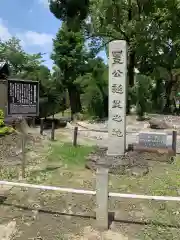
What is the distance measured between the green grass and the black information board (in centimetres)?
149

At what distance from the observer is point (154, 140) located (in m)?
10.5

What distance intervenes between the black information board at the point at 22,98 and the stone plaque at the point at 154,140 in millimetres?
3641

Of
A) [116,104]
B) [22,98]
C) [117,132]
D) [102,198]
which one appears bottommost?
[102,198]

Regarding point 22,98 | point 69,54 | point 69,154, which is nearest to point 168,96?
point 69,54

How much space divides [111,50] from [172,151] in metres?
3.72

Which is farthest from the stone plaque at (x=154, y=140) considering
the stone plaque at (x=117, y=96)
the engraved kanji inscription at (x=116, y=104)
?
the engraved kanji inscription at (x=116, y=104)

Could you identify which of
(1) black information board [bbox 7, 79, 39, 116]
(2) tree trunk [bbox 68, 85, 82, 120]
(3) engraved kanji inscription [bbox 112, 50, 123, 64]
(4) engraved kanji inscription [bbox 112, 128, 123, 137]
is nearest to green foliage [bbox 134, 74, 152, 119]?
(2) tree trunk [bbox 68, 85, 82, 120]

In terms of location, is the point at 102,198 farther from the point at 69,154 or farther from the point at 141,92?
the point at 141,92

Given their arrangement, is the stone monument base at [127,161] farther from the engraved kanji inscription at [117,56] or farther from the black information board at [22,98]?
the engraved kanji inscription at [117,56]

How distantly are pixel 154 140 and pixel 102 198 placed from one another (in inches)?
239

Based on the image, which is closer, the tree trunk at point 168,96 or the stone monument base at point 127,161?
the stone monument base at point 127,161

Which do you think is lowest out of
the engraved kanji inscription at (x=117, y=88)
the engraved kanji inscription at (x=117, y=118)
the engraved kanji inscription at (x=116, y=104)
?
the engraved kanji inscription at (x=117, y=118)

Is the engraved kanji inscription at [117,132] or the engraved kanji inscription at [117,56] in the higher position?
the engraved kanji inscription at [117,56]

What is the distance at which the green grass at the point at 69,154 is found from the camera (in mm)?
9375
